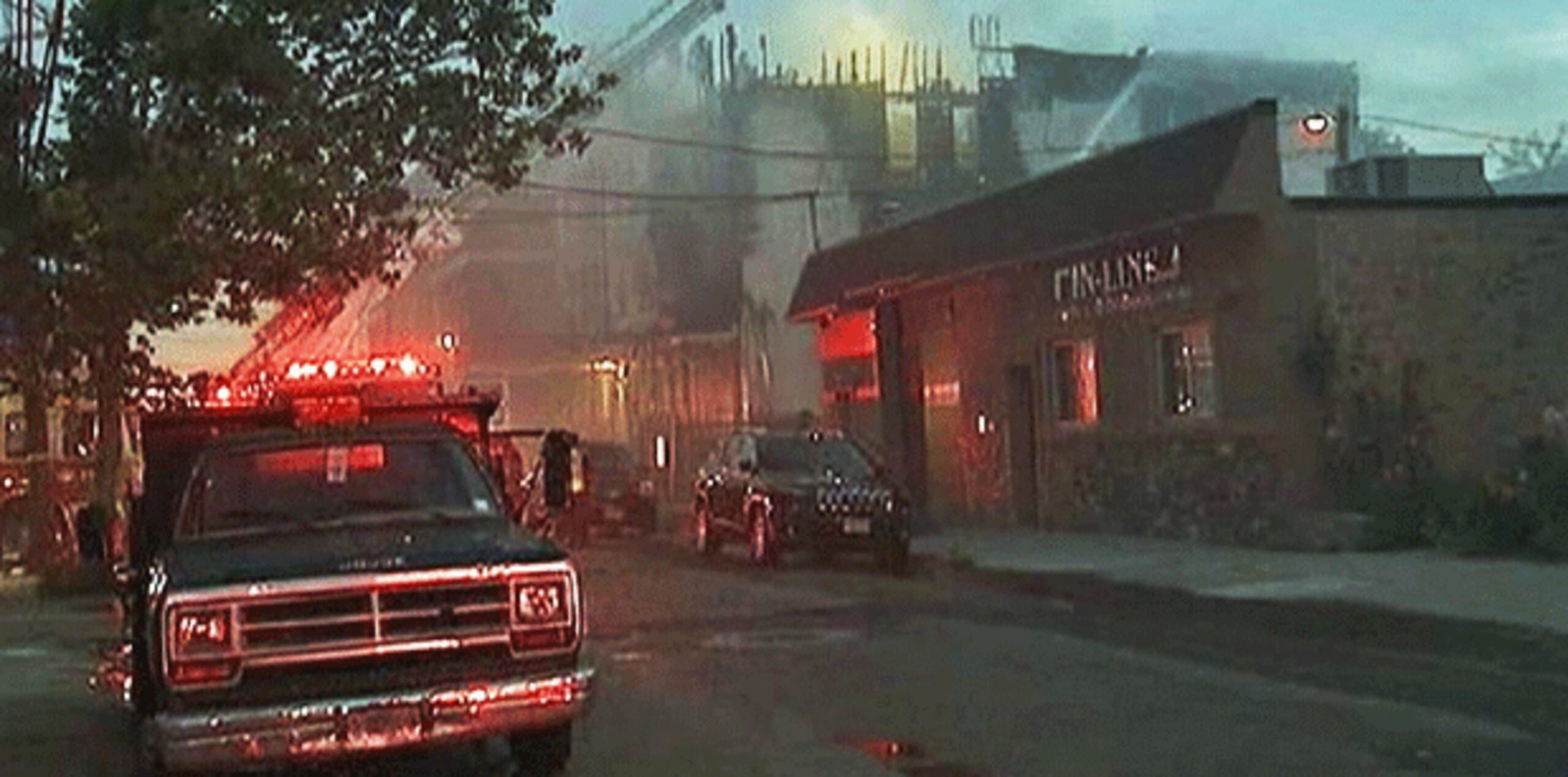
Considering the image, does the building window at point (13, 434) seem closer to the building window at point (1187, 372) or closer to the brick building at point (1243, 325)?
the brick building at point (1243, 325)

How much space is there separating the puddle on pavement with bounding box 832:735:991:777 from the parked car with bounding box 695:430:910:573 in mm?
13967

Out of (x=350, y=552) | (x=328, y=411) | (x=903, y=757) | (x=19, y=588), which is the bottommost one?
(x=903, y=757)

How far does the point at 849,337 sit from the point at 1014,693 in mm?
25616

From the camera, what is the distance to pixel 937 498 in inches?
1369

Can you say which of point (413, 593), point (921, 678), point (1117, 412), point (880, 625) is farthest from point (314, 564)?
point (1117, 412)

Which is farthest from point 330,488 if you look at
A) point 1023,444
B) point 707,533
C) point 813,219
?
point 813,219

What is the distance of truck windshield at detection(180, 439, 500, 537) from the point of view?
35.4 ft

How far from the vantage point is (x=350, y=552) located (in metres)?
9.98

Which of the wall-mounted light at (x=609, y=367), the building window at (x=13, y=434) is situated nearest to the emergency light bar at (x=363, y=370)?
the building window at (x=13, y=434)

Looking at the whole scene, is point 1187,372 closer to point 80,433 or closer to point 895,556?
point 895,556

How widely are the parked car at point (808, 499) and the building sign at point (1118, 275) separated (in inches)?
135

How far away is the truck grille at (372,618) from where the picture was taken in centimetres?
Answer: 964

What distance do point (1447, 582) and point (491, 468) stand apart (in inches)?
389

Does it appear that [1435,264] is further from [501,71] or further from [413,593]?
[413,593]
